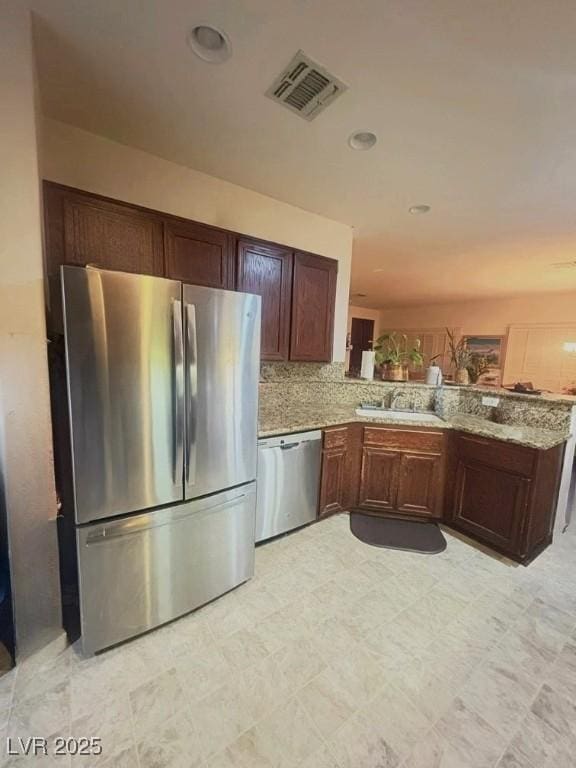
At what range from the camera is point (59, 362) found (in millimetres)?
1496

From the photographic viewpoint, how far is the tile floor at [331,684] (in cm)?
116

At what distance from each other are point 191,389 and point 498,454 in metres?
2.23

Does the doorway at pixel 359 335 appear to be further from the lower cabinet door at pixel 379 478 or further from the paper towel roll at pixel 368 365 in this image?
the lower cabinet door at pixel 379 478

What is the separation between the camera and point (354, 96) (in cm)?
147

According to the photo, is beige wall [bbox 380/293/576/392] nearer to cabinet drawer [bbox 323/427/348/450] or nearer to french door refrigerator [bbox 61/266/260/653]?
cabinet drawer [bbox 323/427/348/450]

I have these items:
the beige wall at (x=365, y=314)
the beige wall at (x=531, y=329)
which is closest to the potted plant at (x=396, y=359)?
the beige wall at (x=531, y=329)

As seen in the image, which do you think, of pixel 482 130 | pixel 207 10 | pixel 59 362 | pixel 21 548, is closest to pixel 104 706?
pixel 21 548

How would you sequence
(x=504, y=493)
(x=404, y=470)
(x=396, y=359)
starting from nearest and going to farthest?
(x=504, y=493) → (x=404, y=470) → (x=396, y=359)

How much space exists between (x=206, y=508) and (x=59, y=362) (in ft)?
3.42

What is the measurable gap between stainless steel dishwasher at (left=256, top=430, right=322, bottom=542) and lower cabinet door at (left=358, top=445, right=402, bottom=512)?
475mm

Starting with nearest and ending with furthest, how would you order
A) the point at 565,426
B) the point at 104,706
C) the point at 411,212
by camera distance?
1. the point at 104,706
2. the point at 565,426
3. the point at 411,212

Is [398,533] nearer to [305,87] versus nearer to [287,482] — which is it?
[287,482]

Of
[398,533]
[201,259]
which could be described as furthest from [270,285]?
[398,533]

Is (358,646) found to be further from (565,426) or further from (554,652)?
(565,426)
